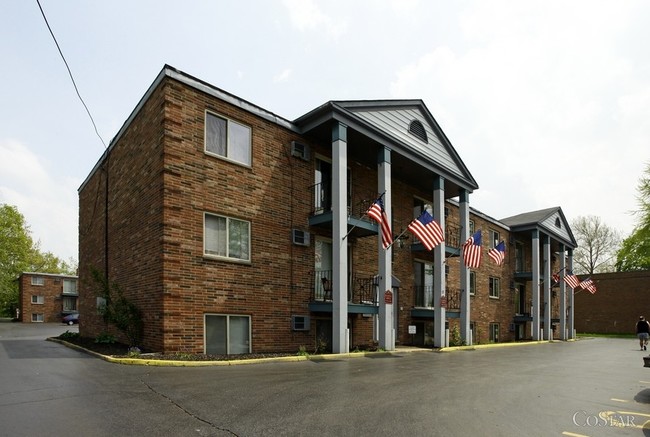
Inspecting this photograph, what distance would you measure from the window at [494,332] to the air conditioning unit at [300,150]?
17672mm

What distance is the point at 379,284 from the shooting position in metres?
15.6

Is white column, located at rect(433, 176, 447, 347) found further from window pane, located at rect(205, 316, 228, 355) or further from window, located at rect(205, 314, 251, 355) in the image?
window pane, located at rect(205, 316, 228, 355)

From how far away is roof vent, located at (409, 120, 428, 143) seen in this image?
18.9 m

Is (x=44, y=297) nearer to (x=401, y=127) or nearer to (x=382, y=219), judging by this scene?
(x=401, y=127)

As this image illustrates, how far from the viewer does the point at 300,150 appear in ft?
50.9

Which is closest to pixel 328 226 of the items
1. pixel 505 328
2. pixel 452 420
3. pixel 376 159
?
pixel 376 159

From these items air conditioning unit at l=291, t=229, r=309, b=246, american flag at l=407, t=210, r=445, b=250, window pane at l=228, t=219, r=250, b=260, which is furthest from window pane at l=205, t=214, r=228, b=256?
american flag at l=407, t=210, r=445, b=250

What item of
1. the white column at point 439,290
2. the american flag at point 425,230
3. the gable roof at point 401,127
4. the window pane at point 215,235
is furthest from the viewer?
the white column at point 439,290

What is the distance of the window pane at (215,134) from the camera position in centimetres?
1299

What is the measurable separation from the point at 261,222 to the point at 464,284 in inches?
454

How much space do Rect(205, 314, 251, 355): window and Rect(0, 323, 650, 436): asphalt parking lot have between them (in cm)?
223

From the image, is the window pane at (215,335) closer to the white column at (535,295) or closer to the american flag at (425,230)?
the american flag at (425,230)

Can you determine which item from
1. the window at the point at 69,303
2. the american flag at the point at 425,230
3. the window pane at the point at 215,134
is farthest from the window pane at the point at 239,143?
the window at the point at 69,303

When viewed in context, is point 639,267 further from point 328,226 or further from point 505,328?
point 328,226
